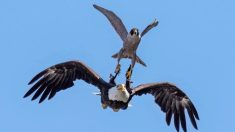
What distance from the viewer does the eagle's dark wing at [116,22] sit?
28.8m

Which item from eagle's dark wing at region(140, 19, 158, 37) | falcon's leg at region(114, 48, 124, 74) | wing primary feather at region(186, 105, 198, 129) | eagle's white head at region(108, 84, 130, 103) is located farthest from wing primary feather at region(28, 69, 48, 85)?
wing primary feather at region(186, 105, 198, 129)

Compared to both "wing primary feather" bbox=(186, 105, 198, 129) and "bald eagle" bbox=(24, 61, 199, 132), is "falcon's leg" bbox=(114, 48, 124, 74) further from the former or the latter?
"wing primary feather" bbox=(186, 105, 198, 129)

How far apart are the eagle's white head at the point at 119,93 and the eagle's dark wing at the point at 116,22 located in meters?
2.10

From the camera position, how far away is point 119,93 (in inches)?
1163

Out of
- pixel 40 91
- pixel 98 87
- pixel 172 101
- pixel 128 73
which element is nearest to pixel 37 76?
pixel 40 91

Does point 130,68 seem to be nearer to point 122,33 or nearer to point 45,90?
point 122,33

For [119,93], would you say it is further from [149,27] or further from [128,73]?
[149,27]

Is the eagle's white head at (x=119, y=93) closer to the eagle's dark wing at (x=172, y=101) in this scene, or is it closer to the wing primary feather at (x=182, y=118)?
the eagle's dark wing at (x=172, y=101)

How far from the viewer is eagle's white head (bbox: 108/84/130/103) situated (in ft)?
97.0

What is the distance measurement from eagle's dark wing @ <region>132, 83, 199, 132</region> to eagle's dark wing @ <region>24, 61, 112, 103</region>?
2361 mm

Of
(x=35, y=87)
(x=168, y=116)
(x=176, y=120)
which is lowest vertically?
(x=176, y=120)

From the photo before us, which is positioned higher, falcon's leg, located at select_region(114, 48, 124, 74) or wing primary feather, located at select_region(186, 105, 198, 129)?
falcon's leg, located at select_region(114, 48, 124, 74)

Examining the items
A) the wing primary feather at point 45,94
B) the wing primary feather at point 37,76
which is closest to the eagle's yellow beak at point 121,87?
the wing primary feather at point 45,94

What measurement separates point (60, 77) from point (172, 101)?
15.8 feet
